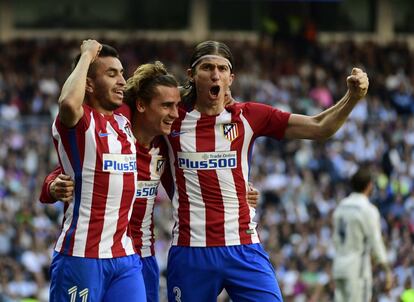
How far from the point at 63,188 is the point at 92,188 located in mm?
181

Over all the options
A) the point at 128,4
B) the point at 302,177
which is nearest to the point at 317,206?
the point at 302,177

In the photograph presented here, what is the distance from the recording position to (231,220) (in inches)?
344

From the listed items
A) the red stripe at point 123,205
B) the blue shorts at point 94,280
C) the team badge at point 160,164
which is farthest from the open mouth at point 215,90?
the blue shorts at point 94,280

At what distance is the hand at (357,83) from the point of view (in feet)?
27.5

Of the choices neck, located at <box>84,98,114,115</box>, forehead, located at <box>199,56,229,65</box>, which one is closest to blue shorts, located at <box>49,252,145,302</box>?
neck, located at <box>84,98,114,115</box>

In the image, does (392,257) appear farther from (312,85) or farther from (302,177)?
(312,85)

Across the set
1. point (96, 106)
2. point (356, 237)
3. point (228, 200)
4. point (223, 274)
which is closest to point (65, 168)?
point (96, 106)

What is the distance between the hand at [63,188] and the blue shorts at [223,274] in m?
1.11

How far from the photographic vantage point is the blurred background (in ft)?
59.7

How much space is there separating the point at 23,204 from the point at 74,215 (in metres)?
10.5

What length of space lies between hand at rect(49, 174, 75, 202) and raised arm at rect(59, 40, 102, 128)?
0.35m

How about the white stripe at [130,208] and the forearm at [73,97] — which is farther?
the white stripe at [130,208]

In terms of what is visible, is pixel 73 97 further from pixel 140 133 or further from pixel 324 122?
pixel 324 122

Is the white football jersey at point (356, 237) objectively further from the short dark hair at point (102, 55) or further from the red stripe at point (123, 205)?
the short dark hair at point (102, 55)
